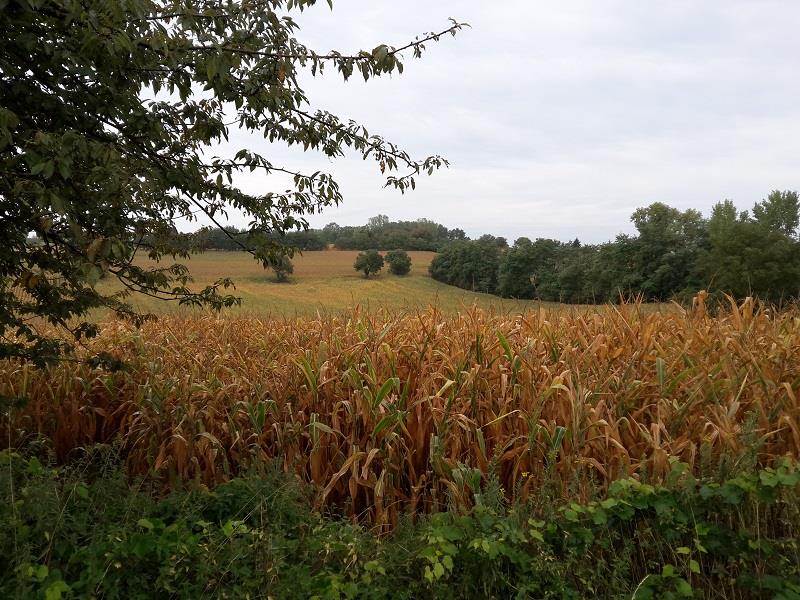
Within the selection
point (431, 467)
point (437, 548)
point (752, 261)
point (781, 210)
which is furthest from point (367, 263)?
point (781, 210)

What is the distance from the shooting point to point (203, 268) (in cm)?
902

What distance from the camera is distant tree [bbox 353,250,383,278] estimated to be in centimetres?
1572

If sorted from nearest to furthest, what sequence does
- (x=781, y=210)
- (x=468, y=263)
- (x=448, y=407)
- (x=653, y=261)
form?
(x=448, y=407) < (x=468, y=263) < (x=653, y=261) < (x=781, y=210)

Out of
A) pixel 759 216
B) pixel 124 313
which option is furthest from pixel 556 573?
pixel 759 216

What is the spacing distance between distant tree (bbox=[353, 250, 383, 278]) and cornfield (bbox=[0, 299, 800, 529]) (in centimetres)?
1004

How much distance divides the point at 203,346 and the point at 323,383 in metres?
2.93

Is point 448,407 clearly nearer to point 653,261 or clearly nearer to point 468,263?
point 468,263

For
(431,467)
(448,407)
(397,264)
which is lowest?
(431,467)

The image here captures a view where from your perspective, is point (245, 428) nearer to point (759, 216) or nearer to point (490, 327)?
point (490, 327)

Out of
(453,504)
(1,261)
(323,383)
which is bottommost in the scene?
(453,504)

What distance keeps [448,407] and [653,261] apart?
91.9 ft

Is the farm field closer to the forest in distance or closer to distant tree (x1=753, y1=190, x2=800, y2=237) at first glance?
the forest in distance

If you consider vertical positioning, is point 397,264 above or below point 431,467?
above

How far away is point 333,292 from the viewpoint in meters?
11.1
